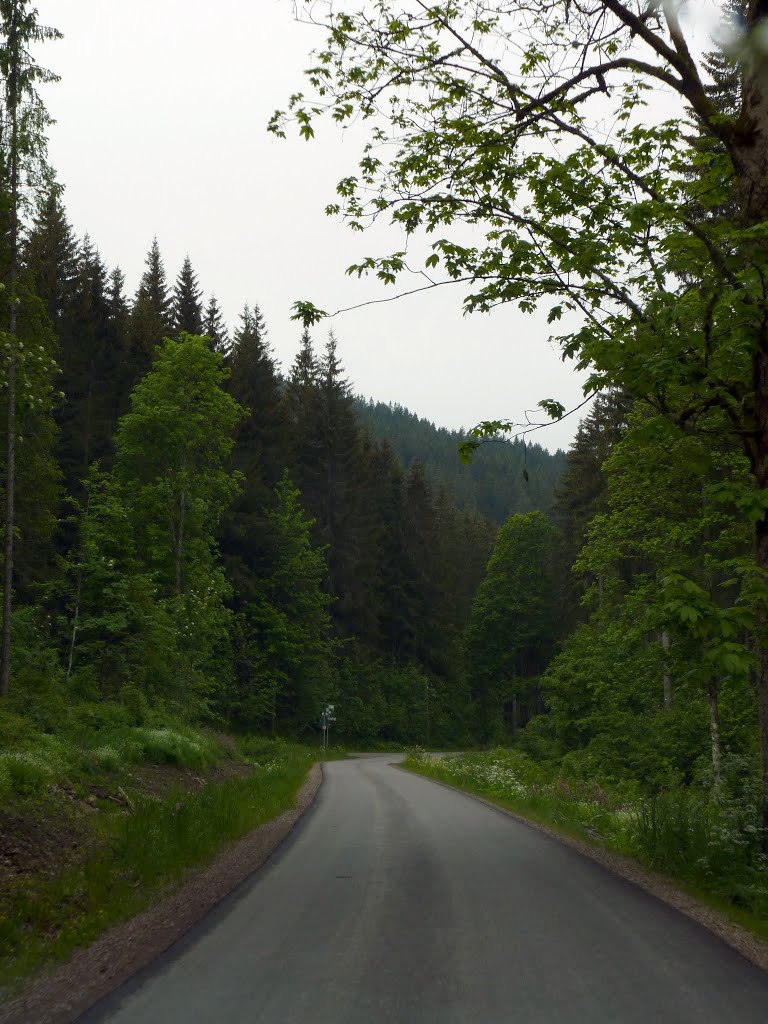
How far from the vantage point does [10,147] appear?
18469mm

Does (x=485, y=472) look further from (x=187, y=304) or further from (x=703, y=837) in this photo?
(x=703, y=837)

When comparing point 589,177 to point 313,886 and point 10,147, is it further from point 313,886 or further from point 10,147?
point 10,147

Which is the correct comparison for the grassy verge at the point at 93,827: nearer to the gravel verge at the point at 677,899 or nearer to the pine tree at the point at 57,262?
the gravel verge at the point at 677,899

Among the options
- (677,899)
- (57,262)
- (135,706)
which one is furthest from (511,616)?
(677,899)

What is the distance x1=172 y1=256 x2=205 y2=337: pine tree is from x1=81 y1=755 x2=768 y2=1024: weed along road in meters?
42.4

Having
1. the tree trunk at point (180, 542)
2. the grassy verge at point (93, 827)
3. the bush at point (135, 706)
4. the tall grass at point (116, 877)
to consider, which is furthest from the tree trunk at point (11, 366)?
the tree trunk at point (180, 542)

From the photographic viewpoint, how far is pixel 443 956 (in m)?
5.92

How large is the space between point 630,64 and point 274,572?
4085 cm

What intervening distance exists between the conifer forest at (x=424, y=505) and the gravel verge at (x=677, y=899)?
15.4 inches

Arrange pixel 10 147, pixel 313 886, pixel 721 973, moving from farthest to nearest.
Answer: pixel 10 147, pixel 313 886, pixel 721 973

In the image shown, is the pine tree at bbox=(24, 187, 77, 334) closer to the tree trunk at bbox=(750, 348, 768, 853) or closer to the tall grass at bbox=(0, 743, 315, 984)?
the tall grass at bbox=(0, 743, 315, 984)

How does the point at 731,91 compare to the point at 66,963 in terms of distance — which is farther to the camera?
the point at 731,91

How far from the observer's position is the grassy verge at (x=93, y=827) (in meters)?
6.56

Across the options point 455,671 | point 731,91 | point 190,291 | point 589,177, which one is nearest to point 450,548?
point 455,671
